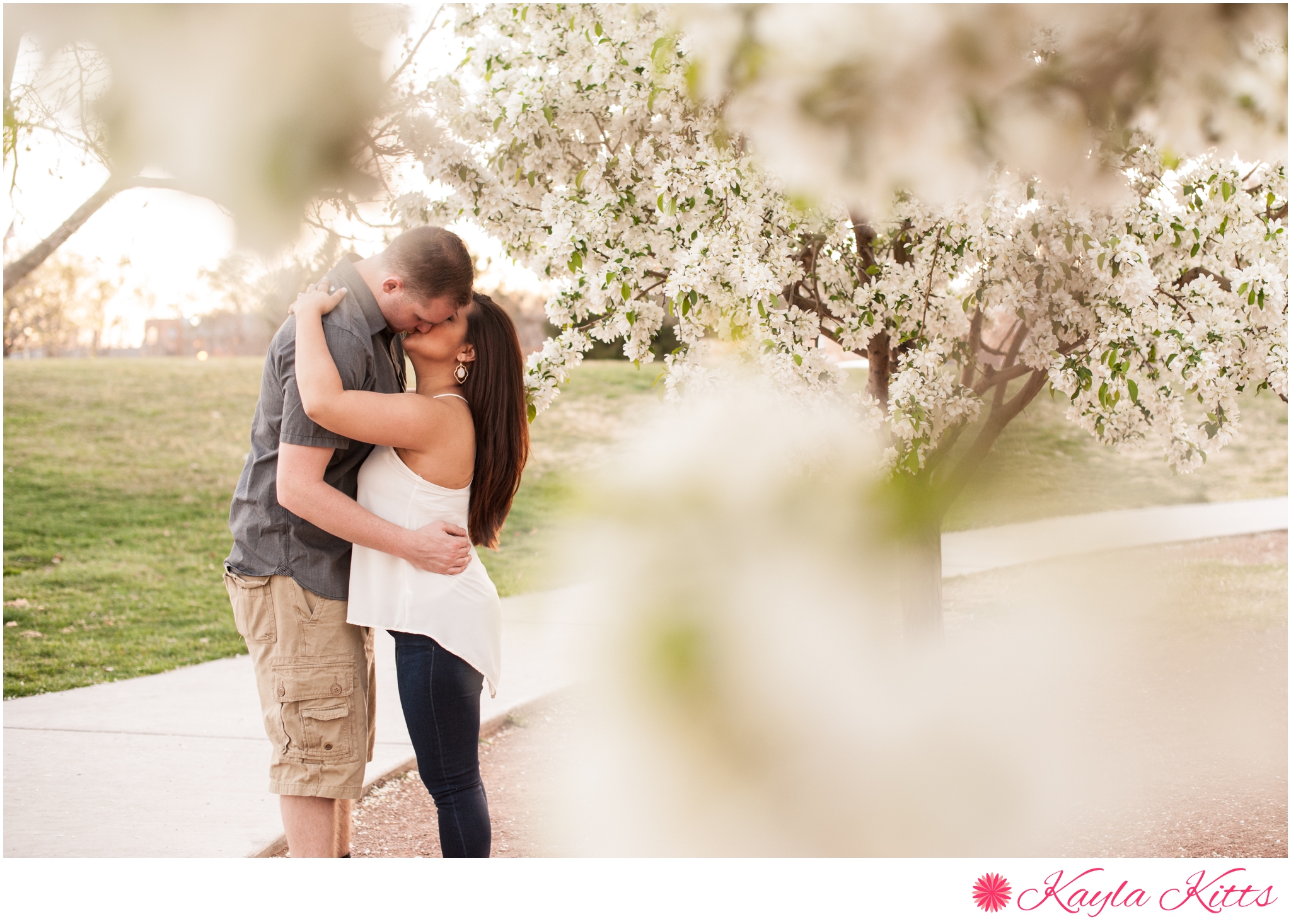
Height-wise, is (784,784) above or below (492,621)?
below

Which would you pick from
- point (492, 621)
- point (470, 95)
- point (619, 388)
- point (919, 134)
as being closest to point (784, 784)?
point (492, 621)

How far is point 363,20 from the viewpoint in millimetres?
3049

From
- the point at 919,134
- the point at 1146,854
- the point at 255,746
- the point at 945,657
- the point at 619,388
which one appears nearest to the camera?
the point at 919,134

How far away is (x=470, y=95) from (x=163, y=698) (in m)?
2.71

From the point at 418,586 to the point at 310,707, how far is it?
13.3 inches

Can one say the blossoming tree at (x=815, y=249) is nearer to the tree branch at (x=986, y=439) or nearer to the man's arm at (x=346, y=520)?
the tree branch at (x=986, y=439)

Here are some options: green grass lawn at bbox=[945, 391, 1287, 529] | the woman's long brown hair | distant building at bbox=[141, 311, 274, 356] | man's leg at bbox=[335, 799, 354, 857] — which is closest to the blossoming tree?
the woman's long brown hair

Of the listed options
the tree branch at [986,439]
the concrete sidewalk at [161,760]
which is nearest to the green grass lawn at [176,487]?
the concrete sidewalk at [161,760]

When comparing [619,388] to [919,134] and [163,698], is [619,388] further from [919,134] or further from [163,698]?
[919,134]

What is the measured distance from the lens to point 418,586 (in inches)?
73.0

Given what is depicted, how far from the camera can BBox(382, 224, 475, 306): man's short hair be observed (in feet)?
6.06

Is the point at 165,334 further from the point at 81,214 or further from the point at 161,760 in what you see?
the point at 161,760

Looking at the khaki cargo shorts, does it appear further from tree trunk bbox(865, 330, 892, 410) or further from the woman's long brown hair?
tree trunk bbox(865, 330, 892, 410)
